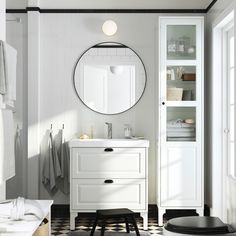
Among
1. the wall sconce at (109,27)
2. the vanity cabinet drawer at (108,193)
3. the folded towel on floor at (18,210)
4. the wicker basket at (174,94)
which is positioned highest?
the wall sconce at (109,27)

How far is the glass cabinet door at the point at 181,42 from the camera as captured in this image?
511cm

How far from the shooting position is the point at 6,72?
11.7 ft

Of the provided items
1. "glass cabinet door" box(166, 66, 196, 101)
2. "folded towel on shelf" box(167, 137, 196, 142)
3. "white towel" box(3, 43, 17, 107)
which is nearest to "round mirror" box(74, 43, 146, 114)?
"glass cabinet door" box(166, 66, 196, 101)

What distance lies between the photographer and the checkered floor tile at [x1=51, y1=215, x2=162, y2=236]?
192 inches

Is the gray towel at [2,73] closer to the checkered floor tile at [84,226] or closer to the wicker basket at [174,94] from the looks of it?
the checkered floor tile at [84,226]

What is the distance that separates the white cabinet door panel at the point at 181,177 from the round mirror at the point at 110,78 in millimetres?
822

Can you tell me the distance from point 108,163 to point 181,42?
1533 millimetres

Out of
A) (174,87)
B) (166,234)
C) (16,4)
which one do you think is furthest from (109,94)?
(166,234)

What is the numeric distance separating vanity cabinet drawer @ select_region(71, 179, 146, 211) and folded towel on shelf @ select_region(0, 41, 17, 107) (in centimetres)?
153

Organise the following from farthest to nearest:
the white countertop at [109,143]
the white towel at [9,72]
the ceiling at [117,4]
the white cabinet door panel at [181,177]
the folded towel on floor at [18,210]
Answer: the ceiling at [117,4] < the white cabinet door panel at [181,177] < the white countertop at [109,143] < the white towel at [9,72] < the folded towel on floor at [18,210]

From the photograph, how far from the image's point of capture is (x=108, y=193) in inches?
196

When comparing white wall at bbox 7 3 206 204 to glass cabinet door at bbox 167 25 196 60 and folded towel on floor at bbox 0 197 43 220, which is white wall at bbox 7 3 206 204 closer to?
glass cabinet door at bbox 167 25 196 60

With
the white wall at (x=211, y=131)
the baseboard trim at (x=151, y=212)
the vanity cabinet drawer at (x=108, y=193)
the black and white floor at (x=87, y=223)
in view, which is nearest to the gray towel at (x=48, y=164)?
the baseboard trim at (x=151, y=212)

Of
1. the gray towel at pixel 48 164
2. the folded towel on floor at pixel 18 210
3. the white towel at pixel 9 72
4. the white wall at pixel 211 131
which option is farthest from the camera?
the gray towel at pixel 48 164
